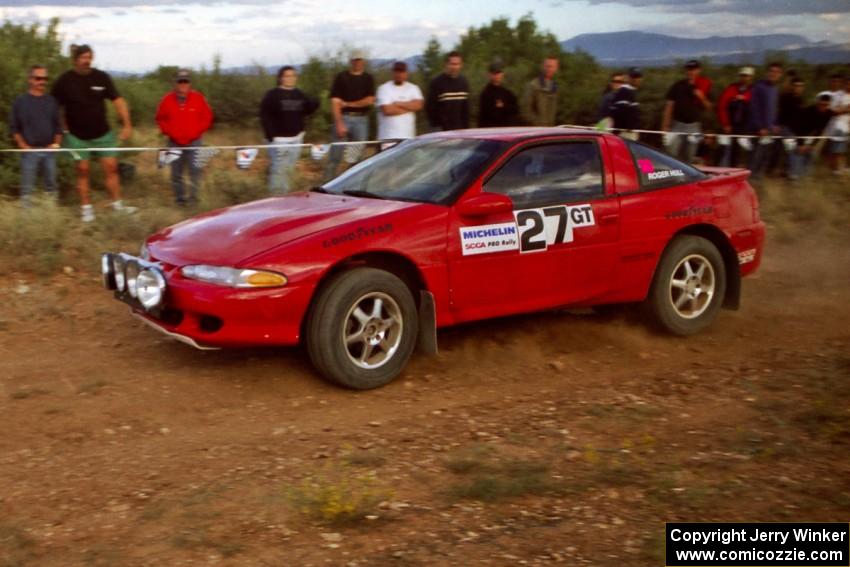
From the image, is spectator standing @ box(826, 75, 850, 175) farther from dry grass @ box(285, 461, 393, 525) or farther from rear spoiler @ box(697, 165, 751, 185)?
dry grass @ box(285, 461, 393, 525)

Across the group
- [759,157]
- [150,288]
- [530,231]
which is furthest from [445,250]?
[759,157]

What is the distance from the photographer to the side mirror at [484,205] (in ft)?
20.8

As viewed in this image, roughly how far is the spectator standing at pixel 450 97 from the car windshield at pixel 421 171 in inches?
185

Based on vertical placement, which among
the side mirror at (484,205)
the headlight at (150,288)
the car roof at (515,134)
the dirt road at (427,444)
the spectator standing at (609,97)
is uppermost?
the spectator standing at (609,97)

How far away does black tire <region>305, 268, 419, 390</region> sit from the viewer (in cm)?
599

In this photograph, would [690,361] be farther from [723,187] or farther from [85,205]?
[85,205]

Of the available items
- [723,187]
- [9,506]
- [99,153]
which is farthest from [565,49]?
[9,506]

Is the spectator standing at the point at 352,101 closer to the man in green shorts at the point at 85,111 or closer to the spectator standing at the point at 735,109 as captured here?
the man in green shorts at the point at 85,111

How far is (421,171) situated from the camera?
692cm

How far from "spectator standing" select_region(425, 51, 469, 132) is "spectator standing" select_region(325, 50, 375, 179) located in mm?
739

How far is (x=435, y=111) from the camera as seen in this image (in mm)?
12172

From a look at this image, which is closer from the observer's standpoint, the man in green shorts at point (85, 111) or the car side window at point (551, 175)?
the car side window at point (551, 175)

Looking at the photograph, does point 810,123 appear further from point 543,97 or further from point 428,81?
point 428,81

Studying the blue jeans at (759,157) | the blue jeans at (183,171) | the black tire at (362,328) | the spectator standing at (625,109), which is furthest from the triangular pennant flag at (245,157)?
the blue jeans at (759,157)
